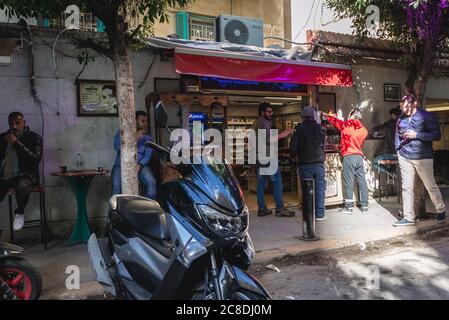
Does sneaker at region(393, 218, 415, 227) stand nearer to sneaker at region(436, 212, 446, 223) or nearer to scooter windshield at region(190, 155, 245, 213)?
sneaker at region(436, 212, 446, 223)

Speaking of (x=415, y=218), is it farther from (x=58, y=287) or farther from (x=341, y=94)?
(x=58, y=287)

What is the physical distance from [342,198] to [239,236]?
6.27 meters

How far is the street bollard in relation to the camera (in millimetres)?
5672

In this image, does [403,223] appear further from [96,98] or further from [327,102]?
[96,98]

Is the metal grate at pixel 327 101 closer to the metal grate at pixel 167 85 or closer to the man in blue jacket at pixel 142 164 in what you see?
the metal grate at pixel 167 85

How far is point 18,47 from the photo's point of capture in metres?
5.93

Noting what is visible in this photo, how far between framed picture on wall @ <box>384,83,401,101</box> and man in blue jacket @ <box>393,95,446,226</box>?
286cm

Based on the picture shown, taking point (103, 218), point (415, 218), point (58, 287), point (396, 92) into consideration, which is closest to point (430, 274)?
point (415, 218)

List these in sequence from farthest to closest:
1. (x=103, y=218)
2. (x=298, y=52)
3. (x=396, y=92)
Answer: (x=396, y=92), (x=298, y=52), (x=103, y=218)

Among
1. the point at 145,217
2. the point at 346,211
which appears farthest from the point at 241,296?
the point at 346,211

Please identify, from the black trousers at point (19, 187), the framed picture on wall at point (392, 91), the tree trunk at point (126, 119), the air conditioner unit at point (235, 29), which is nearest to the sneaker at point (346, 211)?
the framed picture on wall at point (392, 91)

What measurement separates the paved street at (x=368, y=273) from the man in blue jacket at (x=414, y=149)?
848 millimetres

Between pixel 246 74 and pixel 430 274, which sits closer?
pixel 430 274

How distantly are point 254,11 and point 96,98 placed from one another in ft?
21.9
